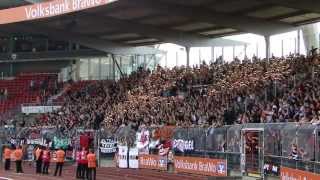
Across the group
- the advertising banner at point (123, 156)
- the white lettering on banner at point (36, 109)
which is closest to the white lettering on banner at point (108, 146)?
the advertising banner at point (123, 156)

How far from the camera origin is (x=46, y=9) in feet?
139

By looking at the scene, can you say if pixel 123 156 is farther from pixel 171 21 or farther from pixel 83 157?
pixel 171 21

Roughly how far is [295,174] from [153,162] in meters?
13.1

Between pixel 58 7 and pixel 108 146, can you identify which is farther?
pixel 58 7

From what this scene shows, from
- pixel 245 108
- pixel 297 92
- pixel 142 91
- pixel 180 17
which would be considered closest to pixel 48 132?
pixel 142 91

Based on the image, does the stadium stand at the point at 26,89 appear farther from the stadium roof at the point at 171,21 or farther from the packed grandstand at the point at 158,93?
the stadium roof at the point at 171,21

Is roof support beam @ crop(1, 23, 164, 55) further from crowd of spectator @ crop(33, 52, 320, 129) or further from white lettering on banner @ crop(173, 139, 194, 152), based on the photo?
white lettering on banner @ crop(173, 139, 194, 152)

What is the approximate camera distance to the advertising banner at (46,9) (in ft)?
128

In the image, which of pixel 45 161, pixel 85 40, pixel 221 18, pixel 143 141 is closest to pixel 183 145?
pixel 143 141

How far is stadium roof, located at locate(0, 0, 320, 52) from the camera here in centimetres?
3688

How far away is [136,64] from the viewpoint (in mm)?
54812

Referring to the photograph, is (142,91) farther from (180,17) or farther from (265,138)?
(265,138)

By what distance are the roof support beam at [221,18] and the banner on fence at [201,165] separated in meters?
10.5

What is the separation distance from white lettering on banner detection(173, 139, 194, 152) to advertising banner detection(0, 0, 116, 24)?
10.2m
